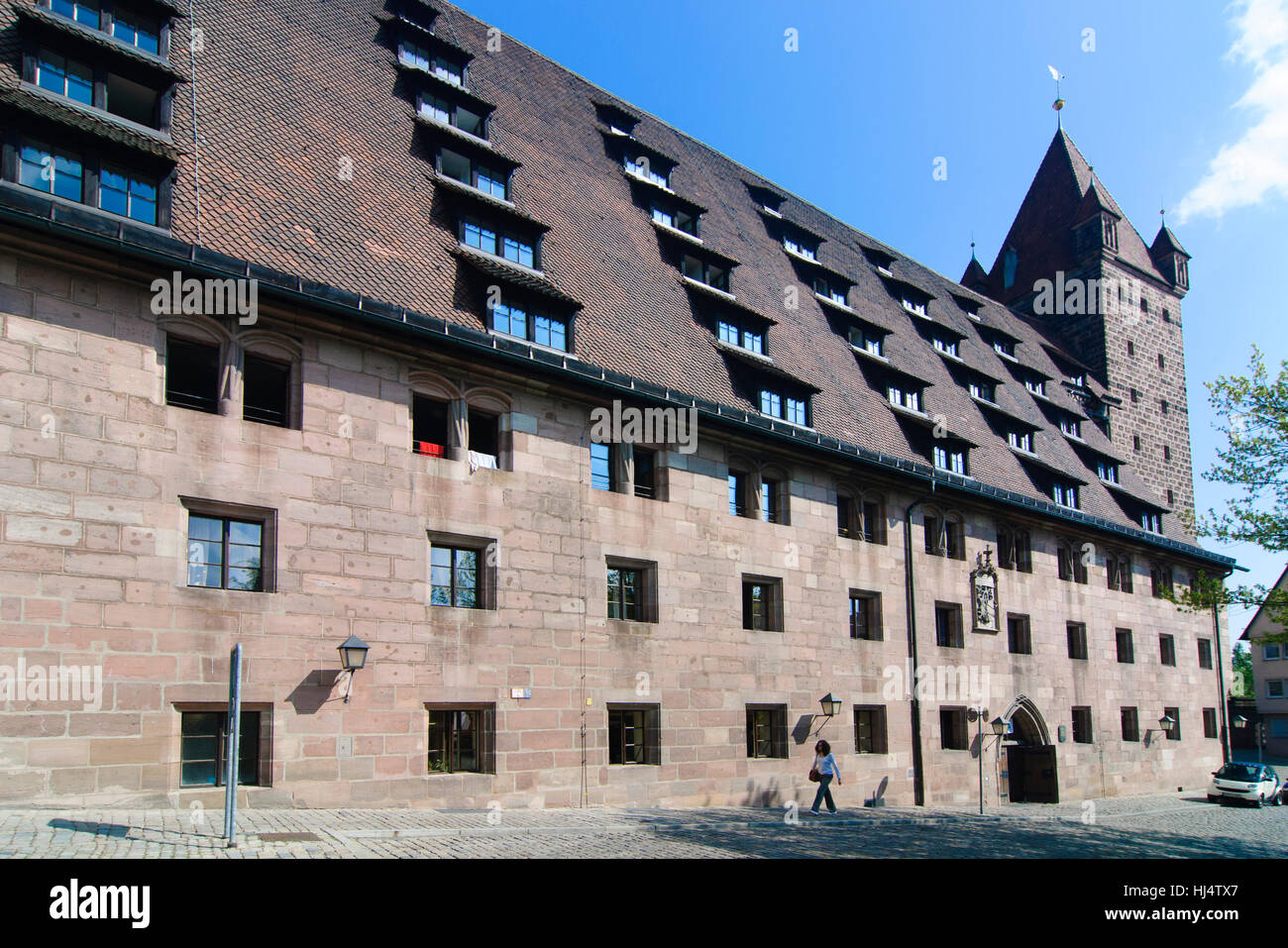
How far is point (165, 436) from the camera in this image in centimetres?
1396

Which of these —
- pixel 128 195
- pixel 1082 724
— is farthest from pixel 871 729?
pixel 128 195

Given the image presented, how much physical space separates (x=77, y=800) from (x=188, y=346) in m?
6.07

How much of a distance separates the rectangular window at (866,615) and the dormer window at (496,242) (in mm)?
10651

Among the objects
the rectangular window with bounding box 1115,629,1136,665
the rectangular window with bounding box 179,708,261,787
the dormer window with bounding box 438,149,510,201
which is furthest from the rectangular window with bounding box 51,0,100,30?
the rectangular window with bounding box 1115,629,1136,665

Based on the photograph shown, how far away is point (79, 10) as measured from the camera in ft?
52.8

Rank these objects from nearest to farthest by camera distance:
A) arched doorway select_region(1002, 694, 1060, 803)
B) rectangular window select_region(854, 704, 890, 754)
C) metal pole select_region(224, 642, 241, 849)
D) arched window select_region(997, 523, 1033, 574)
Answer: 1. metal pole select_region(224, 642, 241, 849)
2. rectangular window select_region(854, 704, 890, 754)
3. arched doorway select_region(1002, 694, 1060, 803)
4. arched window select_region(997, 523, 1033, 574)

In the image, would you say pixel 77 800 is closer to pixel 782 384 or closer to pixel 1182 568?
pixel 782 384

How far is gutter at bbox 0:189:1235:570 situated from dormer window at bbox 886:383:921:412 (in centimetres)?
278

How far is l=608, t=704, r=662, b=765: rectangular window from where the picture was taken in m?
18.9

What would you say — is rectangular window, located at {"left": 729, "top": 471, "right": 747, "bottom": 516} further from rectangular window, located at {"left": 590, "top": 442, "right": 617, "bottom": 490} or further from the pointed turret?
the pointed turret

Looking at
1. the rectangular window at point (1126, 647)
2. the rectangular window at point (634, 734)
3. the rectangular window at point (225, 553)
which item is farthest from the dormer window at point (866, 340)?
the rectangular window at point (225, 553)

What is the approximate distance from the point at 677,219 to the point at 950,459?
387 inches

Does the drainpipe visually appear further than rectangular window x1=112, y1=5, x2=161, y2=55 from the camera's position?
Yes

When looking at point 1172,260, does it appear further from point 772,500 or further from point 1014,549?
point 772,500
